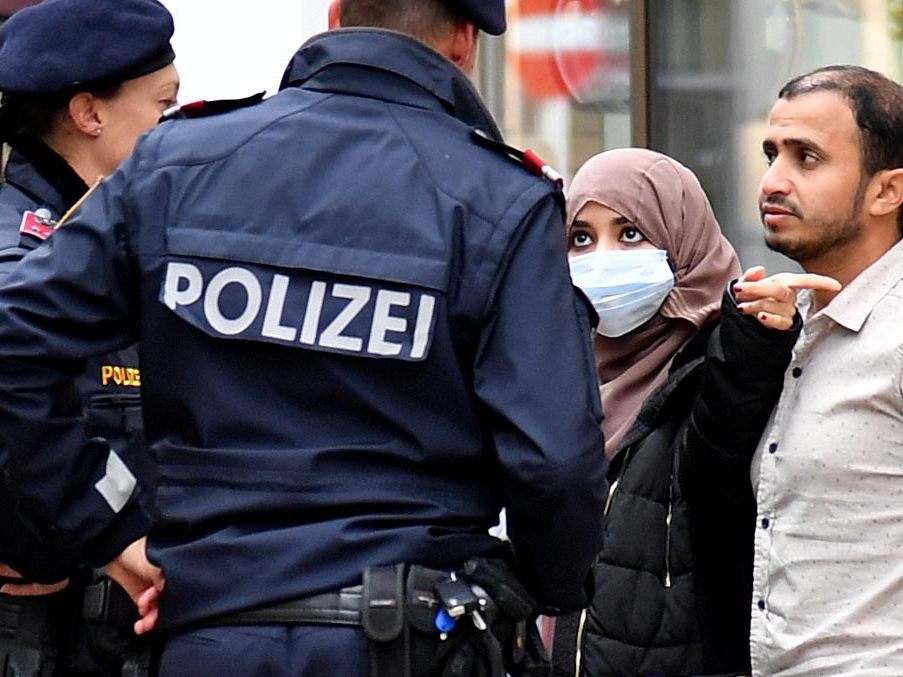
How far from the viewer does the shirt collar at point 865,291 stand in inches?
126

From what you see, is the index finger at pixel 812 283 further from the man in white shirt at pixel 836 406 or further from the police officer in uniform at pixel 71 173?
the police officer in uniform at pixel 71 173

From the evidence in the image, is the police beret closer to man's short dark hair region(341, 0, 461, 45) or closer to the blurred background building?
man's short dark hair region(341, 0, 461, 45)

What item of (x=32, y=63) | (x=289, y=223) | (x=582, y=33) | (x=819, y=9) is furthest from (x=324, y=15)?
(x=289, y=223)

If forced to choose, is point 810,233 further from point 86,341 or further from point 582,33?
point 582,33

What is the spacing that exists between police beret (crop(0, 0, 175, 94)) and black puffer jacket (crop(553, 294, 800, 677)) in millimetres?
1259

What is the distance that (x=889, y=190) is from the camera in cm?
328

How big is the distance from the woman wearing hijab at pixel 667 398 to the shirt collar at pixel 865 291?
0.07m

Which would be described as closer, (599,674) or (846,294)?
(846,294)

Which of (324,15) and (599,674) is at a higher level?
(324,15)

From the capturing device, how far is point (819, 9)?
6199 mm

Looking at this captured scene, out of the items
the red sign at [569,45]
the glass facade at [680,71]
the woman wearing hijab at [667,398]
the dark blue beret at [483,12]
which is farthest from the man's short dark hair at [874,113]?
the red sign at [569,45]

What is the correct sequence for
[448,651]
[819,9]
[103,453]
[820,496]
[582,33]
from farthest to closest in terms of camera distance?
[582,33], [819,9], [820,496], [103,453], [448,651]

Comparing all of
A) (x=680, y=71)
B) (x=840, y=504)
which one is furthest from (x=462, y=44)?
(x=680, y=71)

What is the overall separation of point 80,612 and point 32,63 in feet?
3.48
